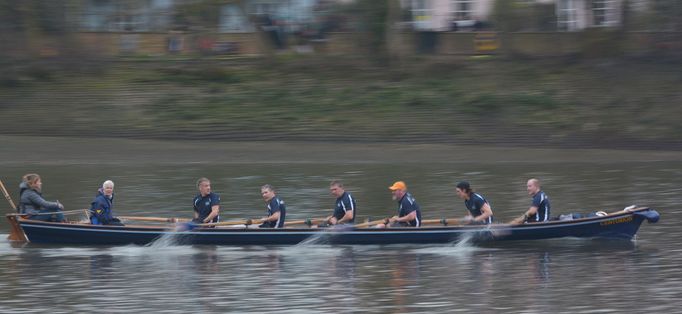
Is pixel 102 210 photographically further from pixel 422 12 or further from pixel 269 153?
pixel 422 12

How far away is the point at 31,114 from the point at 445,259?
23726 mm

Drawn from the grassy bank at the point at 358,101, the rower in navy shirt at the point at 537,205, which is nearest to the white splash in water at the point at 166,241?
the rower in navy shirt at the point at 537,205

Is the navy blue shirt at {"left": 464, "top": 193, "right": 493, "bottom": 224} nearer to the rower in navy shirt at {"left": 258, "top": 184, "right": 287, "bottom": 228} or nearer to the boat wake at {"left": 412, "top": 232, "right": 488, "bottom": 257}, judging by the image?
the boat wake at {"left": 412, "top": 232, "right": 488, "bottom": 257}

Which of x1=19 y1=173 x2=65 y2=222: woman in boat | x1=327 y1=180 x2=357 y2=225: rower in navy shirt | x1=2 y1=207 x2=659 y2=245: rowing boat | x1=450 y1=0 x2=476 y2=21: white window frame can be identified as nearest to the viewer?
x1=2 y1=207 x2=659 y2=245: rowing boat

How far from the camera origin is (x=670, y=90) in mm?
40656

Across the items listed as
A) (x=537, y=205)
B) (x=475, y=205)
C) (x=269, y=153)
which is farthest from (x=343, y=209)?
(x=269, y=153)

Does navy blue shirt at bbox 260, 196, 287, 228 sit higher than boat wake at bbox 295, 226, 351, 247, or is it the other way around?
navy blue shirt at bbox 260, 196, 287, 228

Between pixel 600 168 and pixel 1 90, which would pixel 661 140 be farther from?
pixel 1 90

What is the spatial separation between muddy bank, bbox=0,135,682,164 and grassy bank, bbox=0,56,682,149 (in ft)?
2.45

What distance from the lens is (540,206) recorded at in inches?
856

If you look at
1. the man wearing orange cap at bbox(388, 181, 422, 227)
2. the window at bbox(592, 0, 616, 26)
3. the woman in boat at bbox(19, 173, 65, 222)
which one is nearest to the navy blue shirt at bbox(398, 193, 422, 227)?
the man wearing orange cap at bbox(388, 181, 422, 227)

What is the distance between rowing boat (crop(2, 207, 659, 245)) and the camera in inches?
843

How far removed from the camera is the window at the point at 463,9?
48406 mm

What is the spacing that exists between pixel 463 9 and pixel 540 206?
93.1ft
